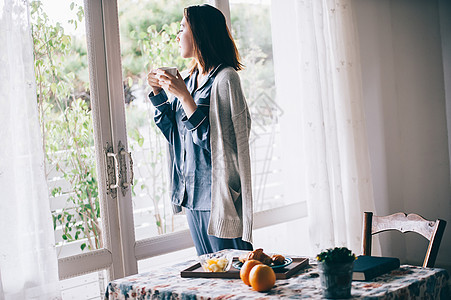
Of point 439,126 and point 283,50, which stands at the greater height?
point 283,50

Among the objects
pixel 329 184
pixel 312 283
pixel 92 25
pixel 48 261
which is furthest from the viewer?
pixel 329 184

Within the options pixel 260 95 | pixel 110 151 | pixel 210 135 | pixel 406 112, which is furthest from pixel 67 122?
pixel 406 112

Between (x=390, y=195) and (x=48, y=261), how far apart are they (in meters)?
2.55

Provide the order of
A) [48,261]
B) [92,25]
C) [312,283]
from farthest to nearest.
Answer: [92,25] < [48,261] < [312,283]

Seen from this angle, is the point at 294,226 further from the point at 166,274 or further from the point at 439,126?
the point at 166,274

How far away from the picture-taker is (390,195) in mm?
3932

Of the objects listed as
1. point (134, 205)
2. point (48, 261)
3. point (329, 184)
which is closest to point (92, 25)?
point (134, 205)

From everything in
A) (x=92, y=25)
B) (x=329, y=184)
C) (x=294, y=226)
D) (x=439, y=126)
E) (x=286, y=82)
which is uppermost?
(x=92, y=25)

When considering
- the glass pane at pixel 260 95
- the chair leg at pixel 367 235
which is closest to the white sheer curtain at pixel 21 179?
the chair leg at pixel 367 235

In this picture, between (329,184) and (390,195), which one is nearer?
(329,184)

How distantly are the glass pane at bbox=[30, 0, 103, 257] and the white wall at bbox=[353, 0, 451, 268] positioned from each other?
201 cm

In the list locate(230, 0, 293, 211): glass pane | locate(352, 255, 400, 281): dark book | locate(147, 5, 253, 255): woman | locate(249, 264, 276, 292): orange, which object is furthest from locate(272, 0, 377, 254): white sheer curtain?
locate(249, 264, 276, 292): orange

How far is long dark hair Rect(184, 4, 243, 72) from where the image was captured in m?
2.27

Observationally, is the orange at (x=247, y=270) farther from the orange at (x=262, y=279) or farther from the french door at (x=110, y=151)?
the french door at (x=110, y=151)
